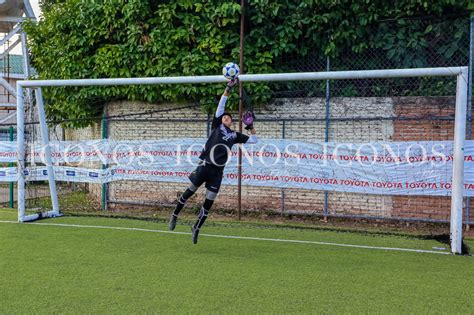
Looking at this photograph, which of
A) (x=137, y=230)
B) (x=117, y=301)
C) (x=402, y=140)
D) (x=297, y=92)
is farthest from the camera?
(x=297, y=92)

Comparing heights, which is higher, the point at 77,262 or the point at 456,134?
the point at 456,134

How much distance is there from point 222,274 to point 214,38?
7.06 metres

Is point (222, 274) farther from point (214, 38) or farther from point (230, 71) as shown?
point (214, 38)

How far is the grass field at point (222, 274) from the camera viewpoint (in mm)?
4832

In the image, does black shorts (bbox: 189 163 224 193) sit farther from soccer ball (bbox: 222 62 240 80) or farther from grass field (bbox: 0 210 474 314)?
soccer ball (bbox: 222 62 240 80)

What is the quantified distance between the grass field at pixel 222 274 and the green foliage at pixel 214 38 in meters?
4.27

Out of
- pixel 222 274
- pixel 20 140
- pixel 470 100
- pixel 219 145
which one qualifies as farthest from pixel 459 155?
pixel 20 140

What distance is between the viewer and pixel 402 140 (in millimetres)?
10438

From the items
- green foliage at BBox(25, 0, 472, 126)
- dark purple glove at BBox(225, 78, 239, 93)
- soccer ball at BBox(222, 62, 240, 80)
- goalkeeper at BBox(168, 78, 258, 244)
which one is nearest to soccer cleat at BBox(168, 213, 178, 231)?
goalkeeper at BBox(168, 78, 258, 244)

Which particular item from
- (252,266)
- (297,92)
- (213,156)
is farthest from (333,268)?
(297,92)

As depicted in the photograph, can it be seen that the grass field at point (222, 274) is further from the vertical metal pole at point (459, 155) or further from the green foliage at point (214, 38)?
the green foliage at point (214, 38)

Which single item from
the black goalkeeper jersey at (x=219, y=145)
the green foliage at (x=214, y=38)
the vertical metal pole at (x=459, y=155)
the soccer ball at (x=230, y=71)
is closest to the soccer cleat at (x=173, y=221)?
the black goalkeeper jersey at (x=219, y=145)

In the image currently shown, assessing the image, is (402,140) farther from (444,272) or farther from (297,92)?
(444,272)

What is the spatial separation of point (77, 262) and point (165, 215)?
5.41m
